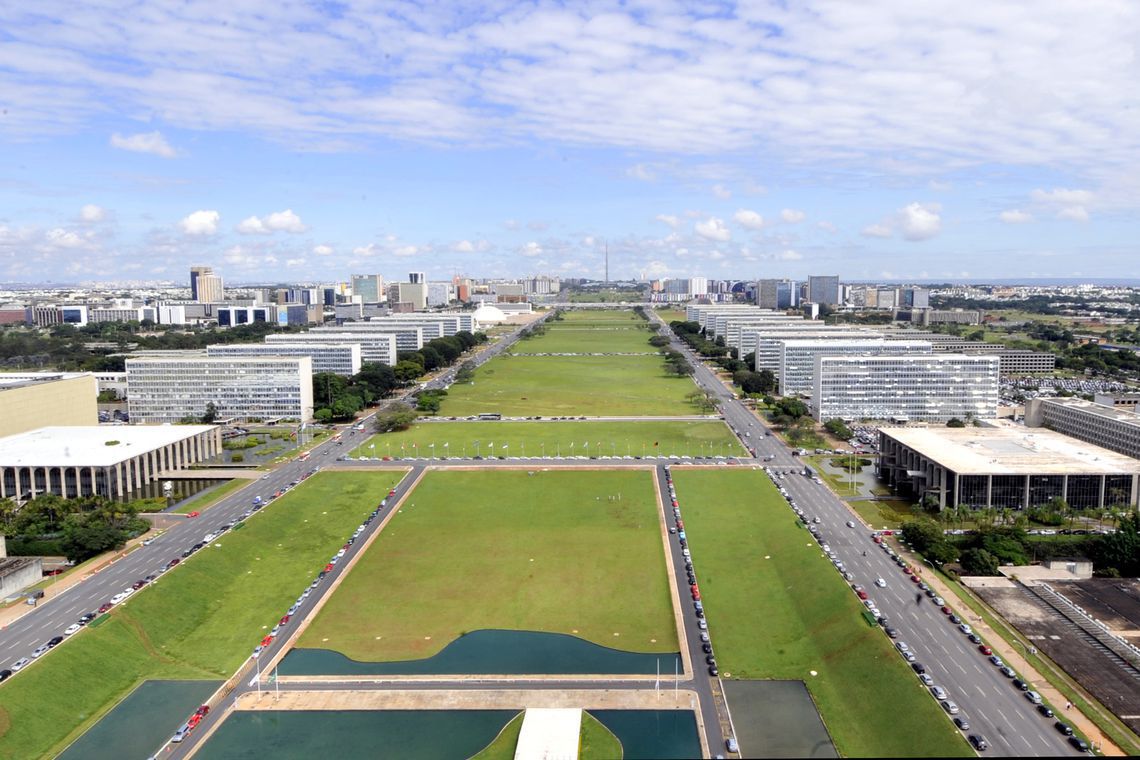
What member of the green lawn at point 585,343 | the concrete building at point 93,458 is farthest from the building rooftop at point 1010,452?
the green lawn at point 585,343

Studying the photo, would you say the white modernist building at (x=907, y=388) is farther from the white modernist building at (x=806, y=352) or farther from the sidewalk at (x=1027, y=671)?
the sidewalk at (x=1027, y=671)

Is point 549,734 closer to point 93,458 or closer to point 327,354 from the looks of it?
point 93,458

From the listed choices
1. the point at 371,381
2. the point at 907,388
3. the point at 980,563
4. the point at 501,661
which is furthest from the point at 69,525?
the point at 907,388

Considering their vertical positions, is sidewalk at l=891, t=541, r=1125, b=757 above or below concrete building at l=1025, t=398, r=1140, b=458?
below

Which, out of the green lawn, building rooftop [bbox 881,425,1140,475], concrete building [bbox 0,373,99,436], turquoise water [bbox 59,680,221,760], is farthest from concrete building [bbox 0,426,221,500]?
the green lawn

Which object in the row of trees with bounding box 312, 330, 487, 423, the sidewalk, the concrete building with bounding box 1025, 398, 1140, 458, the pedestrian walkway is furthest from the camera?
the row of trees with bounding box 312, 330, 487, 423

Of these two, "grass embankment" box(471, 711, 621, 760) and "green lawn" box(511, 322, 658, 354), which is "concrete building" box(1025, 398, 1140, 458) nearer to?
"grass embankment" box(471, 711, 621, 760)

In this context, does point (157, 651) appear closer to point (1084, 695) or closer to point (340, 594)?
point (340, 594)
